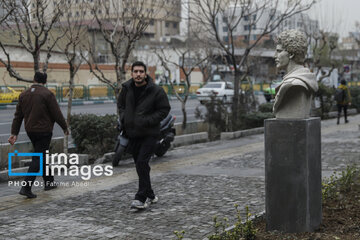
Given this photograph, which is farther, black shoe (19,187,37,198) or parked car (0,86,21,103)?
parked car (0,86,21,103)

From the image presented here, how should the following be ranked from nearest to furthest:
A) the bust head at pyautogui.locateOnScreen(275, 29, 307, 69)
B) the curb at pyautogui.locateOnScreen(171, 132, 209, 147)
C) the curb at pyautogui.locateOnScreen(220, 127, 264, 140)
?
the bust head at pyautogui.locateOnScreen(275, 29, 307, 69) < the curb at pyautogui.locateOnScreen(171, 132, 209, 147) < the curb at pyautogui.locateOnScreen(220, 127, 264, 140)

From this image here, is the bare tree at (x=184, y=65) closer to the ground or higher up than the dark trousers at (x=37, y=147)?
higher up

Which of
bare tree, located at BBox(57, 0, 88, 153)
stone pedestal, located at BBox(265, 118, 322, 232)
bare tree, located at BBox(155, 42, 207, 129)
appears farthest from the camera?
bare tree, located at BBox(155, 42, 207, 129)

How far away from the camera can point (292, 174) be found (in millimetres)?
5273

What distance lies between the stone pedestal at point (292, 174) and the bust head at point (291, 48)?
2.19ft

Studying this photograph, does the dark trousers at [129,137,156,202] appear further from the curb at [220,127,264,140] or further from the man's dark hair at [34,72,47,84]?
the curb at [220,127,264,140]

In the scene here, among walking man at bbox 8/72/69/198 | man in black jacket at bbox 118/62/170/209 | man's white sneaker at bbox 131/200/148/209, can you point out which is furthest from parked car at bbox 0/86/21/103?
man's white sneaker at bbox 131/200/148/209

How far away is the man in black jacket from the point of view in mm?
6887

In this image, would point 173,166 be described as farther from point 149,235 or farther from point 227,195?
point 149,235

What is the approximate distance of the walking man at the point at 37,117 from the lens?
7730mm

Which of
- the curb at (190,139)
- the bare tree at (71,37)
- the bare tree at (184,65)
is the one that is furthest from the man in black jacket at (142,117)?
the bare tree at (184,65)

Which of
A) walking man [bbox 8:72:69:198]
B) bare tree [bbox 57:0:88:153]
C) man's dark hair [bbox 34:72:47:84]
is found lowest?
walking man [bbox 8:72:69:198]

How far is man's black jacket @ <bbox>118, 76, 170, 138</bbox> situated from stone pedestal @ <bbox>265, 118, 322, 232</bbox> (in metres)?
1.93

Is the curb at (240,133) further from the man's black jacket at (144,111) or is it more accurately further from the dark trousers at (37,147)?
the man's black jacket at (144,111)
